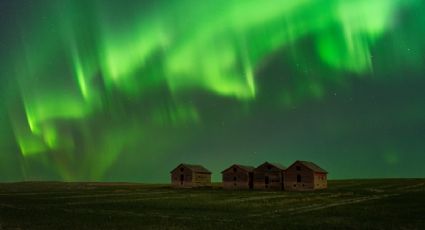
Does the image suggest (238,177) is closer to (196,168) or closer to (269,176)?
(269,176)

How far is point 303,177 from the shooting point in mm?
109000

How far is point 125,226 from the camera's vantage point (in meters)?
35.9

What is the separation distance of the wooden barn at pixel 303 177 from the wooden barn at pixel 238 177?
12.1m

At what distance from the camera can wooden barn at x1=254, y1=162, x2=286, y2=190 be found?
376 feet

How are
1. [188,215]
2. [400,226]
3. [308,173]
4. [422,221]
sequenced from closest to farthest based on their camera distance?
1. [400,226]
2. [422,221]
3. [188,215]
4. [308,173]

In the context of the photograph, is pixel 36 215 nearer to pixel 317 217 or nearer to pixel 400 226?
pixel 317 217

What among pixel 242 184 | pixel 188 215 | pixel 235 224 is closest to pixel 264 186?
pixel 242 184

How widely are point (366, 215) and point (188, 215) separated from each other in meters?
16.2

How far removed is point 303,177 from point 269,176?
32.6 feet

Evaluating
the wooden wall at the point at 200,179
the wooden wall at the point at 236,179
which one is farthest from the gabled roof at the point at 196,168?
the wooden wall at the point at 236,179

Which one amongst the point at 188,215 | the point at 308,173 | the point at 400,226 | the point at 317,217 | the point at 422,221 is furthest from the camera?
the point at 308,173

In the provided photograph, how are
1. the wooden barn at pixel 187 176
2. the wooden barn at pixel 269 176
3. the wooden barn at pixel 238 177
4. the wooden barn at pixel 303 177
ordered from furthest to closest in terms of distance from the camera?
the wooden barn at pixel 187 176 < the wooden barn at pixel 238 177 < the wooden barn at pixel 269 176 < the wooden barn at pixel 303 177

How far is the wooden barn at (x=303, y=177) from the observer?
108 metres

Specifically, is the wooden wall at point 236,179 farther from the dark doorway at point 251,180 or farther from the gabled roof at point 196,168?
the gabled roof at point 196,168
